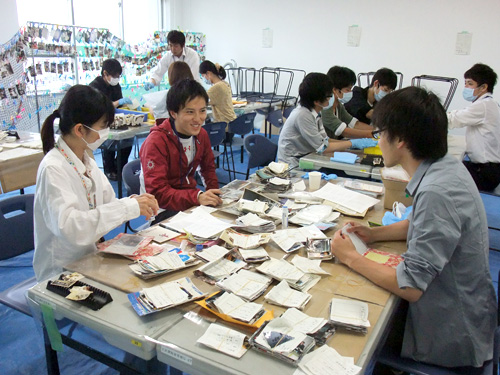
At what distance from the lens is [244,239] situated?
1591mm

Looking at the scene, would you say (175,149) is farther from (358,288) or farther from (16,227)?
(358,288)

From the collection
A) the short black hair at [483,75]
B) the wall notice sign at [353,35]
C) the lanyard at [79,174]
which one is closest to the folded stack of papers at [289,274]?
the lanyard at [79,174]

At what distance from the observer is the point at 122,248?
58.3 inches

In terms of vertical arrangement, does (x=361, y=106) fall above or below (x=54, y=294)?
above

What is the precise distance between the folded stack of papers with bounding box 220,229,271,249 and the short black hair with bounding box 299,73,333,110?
169 centimetres

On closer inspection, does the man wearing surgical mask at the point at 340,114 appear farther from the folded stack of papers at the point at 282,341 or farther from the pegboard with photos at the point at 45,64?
the pegboard with photos at the point at 45,64

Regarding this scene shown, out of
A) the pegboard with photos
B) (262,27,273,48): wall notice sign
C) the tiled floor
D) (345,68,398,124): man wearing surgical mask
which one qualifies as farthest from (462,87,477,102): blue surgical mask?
(262,27,273,48): wall notice sign

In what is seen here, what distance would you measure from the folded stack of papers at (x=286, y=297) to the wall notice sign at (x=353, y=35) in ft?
20.4

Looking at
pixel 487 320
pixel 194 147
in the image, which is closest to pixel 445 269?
Answer: pixel 487 320

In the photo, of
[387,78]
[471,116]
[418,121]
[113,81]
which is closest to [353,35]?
[387,78]

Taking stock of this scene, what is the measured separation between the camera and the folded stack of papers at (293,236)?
1.55m

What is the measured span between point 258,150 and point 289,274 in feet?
7.35

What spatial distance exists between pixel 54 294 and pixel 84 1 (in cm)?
595

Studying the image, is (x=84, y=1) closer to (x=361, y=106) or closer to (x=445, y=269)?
(x=361, y=106)
